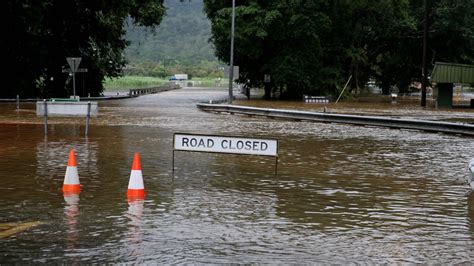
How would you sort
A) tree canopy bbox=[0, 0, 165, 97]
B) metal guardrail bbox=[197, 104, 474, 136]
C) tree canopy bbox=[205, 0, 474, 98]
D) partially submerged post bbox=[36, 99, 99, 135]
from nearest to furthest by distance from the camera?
partially submerged post bbox=[36, 99, 99, 135] → metal guardrail bbox=[197, 104, 474, 136] → tree canopy bbox=[0, 0, 165, 97] → tree canopy bbox=[205, 0, 474, 98]

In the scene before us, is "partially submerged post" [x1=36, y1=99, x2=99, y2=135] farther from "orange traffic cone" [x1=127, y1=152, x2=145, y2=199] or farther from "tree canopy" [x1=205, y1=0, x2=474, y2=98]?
"tree canopy" [x1=205, y1=0, x2=474, y2=98]

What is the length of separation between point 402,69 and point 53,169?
67.6m

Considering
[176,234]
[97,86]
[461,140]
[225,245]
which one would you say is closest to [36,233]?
[176,234]

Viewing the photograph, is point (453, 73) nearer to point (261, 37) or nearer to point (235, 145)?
point (261, 37)

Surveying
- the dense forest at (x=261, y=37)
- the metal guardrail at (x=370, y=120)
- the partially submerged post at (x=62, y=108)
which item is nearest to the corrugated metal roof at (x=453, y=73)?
the dense forest at (x=261, y=37)

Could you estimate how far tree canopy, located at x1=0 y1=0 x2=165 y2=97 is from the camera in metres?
52.3

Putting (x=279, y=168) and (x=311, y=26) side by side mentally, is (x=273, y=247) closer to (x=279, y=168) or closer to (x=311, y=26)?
(x=279, y=168)

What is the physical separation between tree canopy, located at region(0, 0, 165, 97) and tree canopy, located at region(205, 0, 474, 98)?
310 inches

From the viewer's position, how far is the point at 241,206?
34.8 ft

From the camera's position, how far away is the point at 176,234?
8.58 meters

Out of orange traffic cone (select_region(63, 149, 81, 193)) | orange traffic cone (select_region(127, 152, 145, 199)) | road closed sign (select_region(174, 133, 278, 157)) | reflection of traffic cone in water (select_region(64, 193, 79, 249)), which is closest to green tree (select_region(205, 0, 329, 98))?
road closed sign (select_region(174, 133, 278, 157))

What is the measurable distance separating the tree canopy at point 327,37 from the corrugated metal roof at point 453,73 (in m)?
13.2

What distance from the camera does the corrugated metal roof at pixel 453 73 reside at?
152 ft

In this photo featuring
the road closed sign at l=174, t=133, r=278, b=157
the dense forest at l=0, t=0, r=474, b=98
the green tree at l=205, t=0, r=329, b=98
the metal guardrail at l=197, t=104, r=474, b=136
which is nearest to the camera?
the road closed sign at l=174, t=133, r=278, b=157
